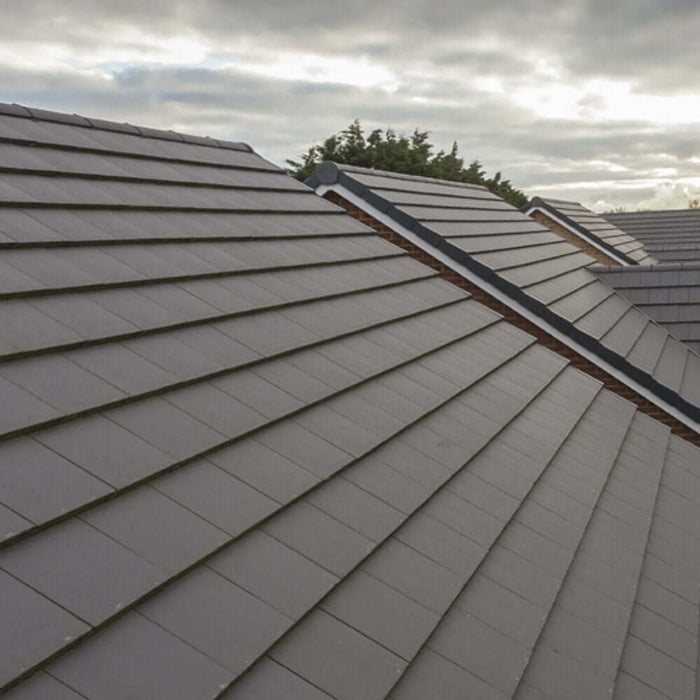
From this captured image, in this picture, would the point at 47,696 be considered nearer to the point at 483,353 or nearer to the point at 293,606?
the point at 293,606

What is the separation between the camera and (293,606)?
2588mm

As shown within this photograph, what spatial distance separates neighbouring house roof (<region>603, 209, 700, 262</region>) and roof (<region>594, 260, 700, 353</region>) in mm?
9799

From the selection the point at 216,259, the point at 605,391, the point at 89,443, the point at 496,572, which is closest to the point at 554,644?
the point at 496,572

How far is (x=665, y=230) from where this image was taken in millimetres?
26500

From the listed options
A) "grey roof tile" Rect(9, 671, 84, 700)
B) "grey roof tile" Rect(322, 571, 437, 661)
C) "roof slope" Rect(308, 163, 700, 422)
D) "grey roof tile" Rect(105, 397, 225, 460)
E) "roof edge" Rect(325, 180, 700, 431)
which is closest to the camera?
"grey roof tile" Rect(9, 671, 84, 700)

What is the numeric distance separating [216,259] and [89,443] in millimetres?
2322

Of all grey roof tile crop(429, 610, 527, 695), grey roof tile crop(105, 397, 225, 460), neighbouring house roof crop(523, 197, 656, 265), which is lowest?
grey roof tile crop(429, 610, 527, 695)

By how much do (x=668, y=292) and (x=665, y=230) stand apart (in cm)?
1578

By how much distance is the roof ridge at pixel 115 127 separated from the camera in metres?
5.33

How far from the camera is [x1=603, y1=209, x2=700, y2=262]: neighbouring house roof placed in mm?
22406

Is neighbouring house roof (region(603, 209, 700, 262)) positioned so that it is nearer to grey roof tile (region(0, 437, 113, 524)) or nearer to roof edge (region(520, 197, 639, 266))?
roof edge (region(520, 197, 639, 266))

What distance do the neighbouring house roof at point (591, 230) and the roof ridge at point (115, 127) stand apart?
14.5 m

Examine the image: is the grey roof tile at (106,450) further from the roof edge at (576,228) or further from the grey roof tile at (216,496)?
the roof edge at (576,228)

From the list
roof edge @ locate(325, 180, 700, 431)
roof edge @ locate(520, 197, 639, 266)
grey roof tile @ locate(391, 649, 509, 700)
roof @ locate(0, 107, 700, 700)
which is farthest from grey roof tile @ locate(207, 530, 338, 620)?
roof edge @ locate(520, 197, 639, 266)
